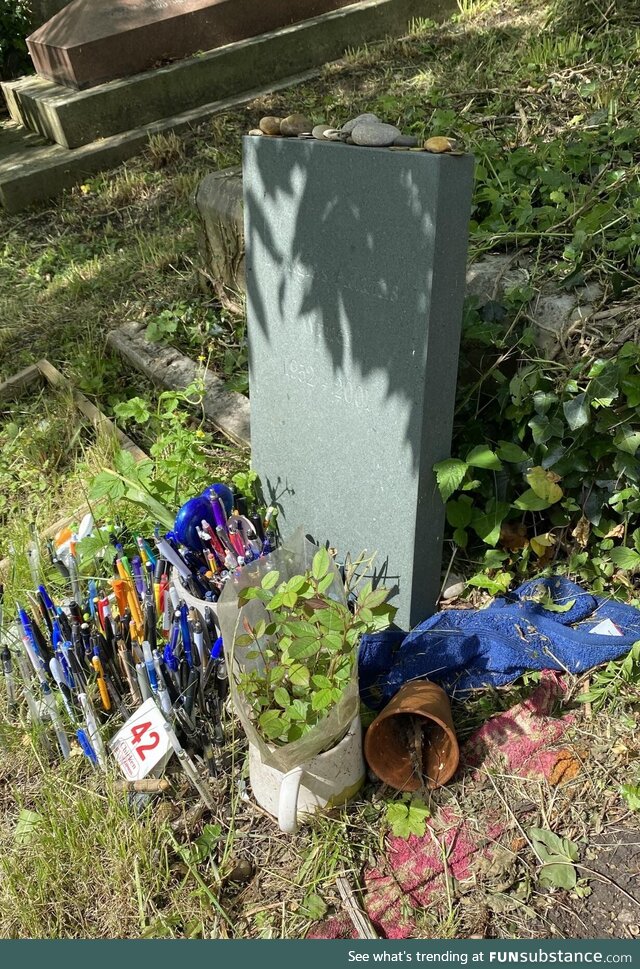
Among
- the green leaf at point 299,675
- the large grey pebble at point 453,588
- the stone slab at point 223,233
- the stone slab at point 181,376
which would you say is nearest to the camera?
the green leaf at point 299,675

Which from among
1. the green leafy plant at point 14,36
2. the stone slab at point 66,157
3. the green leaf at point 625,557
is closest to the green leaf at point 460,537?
the green leaf at point 625,557

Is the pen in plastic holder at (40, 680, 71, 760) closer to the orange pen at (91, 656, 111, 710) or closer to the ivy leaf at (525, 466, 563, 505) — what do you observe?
the orange pen at (91, 656, 111, 710)

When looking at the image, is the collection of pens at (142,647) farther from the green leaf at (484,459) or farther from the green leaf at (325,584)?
the green leaf at (484,459)

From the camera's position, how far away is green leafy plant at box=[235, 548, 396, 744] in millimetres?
1786

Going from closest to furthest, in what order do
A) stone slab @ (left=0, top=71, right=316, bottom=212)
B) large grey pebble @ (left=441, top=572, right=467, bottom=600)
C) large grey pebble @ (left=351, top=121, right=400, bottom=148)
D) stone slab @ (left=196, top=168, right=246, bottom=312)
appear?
large grey pebble @ (left=351, top=121, right=400, bottom=148) → large grey pebble @ (left=441, top=572, right=467, bottom=600) → stone slab @ (left=196, top=168, right=246, bottom=312) → stone slab @ (left=0, top=71, right=316, bottom=212)

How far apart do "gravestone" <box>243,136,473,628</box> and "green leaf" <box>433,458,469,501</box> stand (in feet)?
0.13

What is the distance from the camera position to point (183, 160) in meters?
5.61

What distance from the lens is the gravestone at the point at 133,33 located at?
234 inches

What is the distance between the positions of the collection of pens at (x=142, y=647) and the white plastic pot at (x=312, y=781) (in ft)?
0.60

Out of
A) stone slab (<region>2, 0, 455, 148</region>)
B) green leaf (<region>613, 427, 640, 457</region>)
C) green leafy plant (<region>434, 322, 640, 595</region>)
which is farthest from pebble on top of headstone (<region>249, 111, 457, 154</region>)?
stone slab (<region>2, 0, 455, 148</region>)

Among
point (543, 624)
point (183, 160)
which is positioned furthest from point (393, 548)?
point (183, 160)

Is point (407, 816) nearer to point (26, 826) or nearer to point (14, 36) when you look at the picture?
point (26, 826)

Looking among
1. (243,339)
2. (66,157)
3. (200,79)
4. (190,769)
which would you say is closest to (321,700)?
(190,769)

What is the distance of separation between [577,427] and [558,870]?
3.68ft
